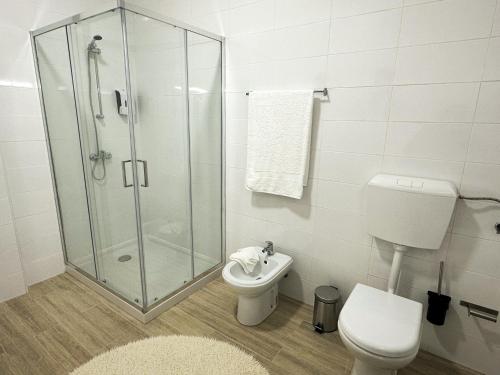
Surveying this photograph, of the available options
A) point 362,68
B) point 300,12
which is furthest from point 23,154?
point 362,68

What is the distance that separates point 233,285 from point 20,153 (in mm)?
1910

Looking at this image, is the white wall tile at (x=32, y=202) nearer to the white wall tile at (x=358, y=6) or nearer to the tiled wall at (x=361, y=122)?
the tiled wall at (x=361, y=122)

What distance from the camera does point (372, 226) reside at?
1.64m

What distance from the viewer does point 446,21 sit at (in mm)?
1379

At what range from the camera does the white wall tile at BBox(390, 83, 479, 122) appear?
4.58 feet

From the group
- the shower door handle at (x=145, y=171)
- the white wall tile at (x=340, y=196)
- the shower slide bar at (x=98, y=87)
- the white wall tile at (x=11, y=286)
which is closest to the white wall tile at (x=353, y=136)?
the white wall tile at (x=340, y=196)

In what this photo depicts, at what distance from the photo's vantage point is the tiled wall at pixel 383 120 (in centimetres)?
139

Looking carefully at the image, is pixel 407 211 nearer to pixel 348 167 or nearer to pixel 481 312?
pixel 348 167

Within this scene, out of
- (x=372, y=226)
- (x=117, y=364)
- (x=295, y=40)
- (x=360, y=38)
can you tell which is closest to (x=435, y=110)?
(x=360, y=38)

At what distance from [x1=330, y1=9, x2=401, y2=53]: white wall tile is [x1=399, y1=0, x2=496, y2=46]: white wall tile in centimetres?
5

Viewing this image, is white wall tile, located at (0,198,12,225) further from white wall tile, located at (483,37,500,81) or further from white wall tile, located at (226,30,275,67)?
white wall tile, located at (483,37,500,81)

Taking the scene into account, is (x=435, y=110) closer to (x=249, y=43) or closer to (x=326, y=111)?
(x=326, y=111)

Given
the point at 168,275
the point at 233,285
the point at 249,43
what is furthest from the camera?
the point at 168,275

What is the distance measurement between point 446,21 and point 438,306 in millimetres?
1520
